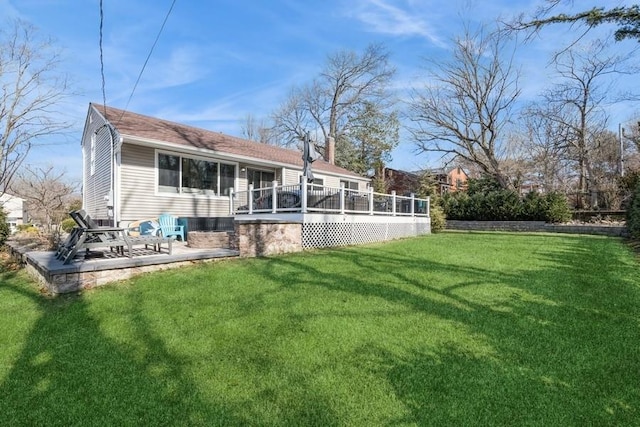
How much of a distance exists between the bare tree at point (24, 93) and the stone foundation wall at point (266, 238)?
12.8 m

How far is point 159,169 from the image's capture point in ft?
38.5

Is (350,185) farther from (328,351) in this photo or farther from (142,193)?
(328,351)

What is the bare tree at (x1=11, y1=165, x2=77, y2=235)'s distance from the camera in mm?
12328

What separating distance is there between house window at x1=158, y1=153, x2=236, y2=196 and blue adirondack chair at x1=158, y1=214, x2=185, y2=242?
73.1 inches

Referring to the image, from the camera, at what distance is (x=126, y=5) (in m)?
7.18

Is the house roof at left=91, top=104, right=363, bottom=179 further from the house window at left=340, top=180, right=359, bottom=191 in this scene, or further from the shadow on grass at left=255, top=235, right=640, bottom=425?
the shadow on grass at left=255, top=235, right=640, bottom=425

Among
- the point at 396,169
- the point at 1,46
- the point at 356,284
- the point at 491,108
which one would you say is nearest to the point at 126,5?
the point at 356,284

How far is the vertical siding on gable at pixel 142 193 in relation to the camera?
36.1 ft

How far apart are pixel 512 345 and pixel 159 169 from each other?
1115 cm

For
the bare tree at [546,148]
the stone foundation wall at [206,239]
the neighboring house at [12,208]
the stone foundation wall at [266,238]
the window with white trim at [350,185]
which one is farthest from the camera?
the bare tree at [546,148]

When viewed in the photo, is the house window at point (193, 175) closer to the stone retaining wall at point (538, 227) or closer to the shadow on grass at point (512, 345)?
the shadow on grass at point (512, 345)

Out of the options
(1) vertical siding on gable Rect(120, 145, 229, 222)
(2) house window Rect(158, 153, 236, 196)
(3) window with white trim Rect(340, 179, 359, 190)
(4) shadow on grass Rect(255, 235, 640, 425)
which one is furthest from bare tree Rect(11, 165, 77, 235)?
(3) window with white trim Rect(340, 179, 359, 190)

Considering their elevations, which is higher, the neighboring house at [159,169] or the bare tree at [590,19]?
the bare tree at [590,19]

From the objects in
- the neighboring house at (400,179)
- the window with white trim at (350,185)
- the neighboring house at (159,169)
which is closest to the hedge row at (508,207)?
the window with white trim at (350,185)
